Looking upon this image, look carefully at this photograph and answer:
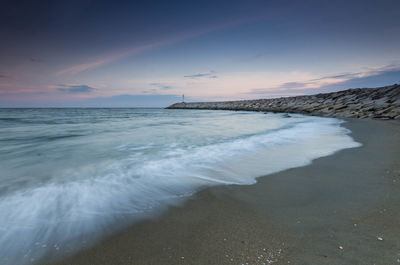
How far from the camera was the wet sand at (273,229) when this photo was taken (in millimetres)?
1311

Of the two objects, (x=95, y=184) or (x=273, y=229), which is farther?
(x=95, y=184)

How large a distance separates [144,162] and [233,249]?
3.05 m

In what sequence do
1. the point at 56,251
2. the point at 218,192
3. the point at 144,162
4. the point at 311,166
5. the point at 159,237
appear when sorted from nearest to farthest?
1. the point at 56,251
2. the point at 159,237
3. the point at 218,192
4. the point at 311,166
5. the point at 144,162

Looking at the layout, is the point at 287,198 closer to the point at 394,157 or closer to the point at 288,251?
the point at 288,251

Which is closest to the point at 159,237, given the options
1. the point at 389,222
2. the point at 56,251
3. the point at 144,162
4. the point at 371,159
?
the point at 56,251

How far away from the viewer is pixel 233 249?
1387mm

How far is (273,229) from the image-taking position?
1.61 m

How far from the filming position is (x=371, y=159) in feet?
11.9

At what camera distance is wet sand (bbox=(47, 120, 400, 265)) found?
1.31m

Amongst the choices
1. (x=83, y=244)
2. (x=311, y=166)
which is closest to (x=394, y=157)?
(x=311, y=166)

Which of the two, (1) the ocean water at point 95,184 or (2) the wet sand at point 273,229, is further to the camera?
(1) the ocean water at point 95,184

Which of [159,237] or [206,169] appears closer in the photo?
[159,237]

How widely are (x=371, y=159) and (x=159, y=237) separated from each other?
4.02m

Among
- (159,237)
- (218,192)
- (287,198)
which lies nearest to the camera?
(159,237)
